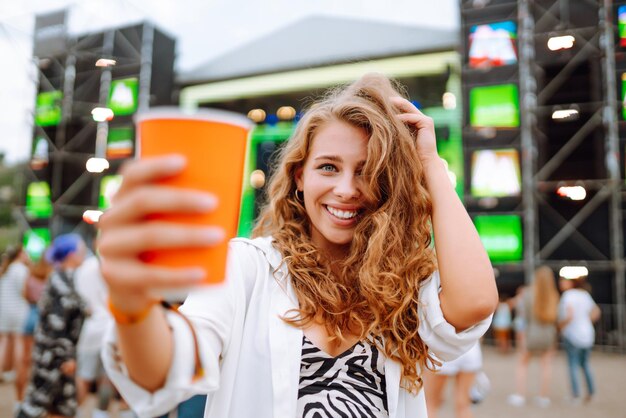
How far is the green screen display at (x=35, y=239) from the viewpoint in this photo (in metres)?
12.6

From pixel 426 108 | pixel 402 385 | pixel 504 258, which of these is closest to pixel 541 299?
pixel 504 258

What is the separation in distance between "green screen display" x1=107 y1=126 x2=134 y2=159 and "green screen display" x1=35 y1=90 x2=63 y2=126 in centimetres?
174

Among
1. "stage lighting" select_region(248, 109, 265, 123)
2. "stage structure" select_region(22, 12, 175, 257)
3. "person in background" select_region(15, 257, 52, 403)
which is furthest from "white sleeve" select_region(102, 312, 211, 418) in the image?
"stage lighting" select_region(248, 109, 265, 123)

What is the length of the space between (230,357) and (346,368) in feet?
0.89

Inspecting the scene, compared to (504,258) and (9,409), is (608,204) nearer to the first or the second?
(504,258)

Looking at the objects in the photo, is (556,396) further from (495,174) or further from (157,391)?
(157,391)

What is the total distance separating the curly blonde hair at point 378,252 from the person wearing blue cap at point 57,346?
2732 millimetres

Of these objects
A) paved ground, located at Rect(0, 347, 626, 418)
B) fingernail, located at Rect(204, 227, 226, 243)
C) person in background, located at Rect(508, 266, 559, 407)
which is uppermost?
fingernail, located at Rect(204, 227, 226, 243)

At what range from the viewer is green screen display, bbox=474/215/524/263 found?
947 centimetres

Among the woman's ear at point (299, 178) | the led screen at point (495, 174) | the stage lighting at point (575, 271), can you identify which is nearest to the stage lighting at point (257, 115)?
the led screen at point (495, 174)

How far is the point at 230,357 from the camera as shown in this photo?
1016 millimetres

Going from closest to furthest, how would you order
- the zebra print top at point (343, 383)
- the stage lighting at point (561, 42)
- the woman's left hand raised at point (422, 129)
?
the zebra print top at point (343, 383)
the woman's left hand raised at point (422, 129)
the stage lighting at point (561, 42)

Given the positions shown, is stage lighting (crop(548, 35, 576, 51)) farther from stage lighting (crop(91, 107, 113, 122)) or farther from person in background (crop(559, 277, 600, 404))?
person in background (crop(559, 277, 600, 404))

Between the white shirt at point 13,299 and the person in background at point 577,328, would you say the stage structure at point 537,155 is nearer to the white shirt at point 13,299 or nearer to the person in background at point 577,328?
the person in background at point 577,328
